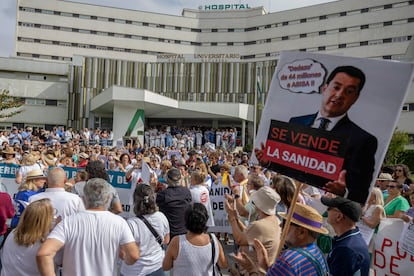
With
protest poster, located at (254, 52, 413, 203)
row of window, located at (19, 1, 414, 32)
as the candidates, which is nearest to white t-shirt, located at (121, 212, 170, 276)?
protest poster, located at (254, 52, 413, 203)

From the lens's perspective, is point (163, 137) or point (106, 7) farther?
point (106, 7)

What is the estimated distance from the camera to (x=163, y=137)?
29.0 meters

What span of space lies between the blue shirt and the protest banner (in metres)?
6.06

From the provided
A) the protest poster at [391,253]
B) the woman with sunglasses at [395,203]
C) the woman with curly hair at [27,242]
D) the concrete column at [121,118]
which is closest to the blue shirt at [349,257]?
the protest poster at [391,253]

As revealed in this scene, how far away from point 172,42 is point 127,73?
667 inches

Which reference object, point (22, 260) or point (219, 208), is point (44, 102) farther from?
point (22, 260)

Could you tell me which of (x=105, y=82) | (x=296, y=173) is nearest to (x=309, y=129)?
(x=296, y=173)

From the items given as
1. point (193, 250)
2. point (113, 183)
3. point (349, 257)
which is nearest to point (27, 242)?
point (193, 250)

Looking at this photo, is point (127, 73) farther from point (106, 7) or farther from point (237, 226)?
point (237, 226)

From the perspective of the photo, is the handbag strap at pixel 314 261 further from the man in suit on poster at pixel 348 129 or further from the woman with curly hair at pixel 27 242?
the woman with curly hair at pixel 27 242

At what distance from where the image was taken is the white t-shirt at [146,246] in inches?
162

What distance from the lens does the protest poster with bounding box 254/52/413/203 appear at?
9.56 ft

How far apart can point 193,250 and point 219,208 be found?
4.30 metres

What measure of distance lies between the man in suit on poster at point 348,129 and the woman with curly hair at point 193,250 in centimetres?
134
